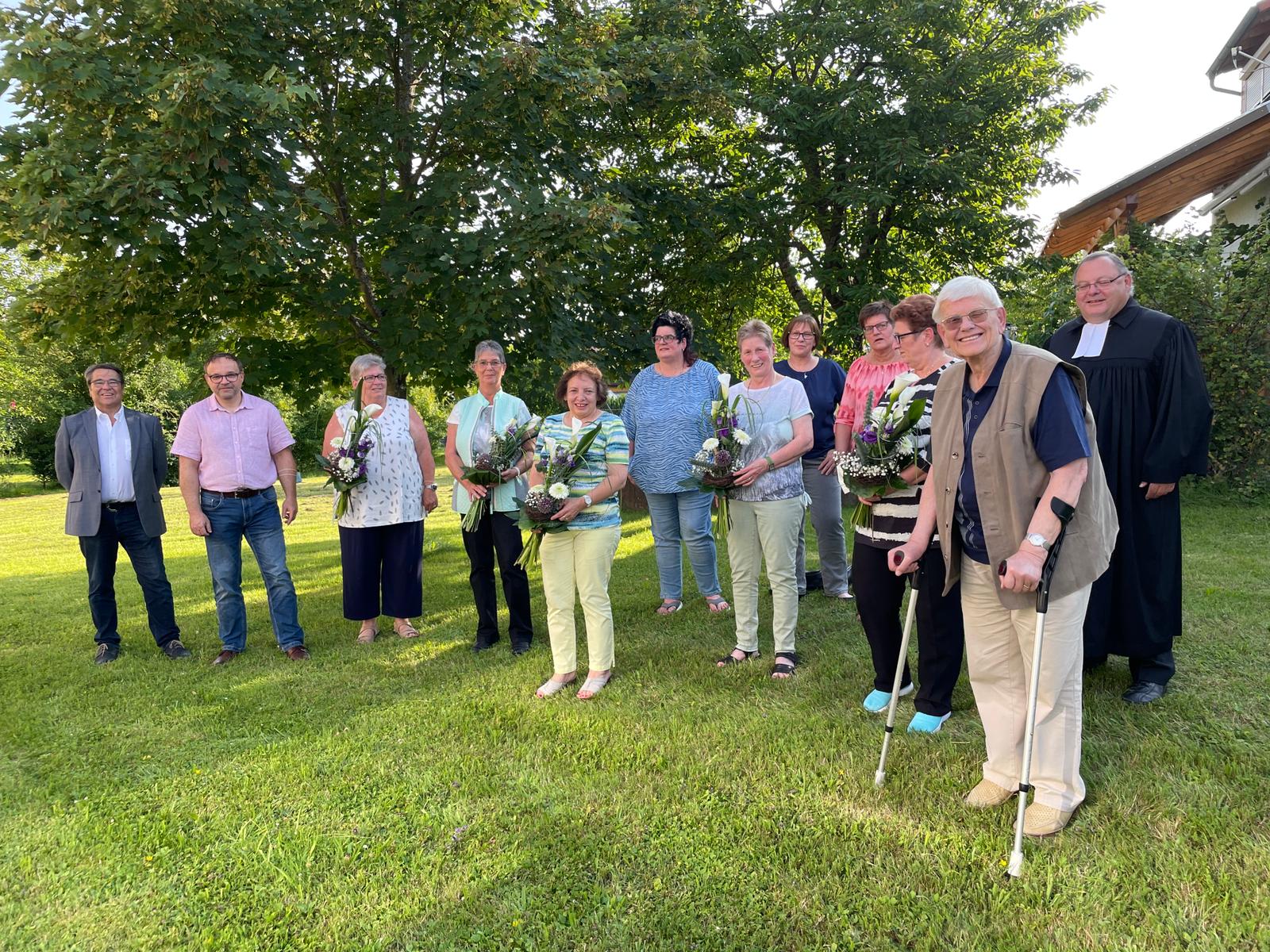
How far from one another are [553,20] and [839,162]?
20.3 feet

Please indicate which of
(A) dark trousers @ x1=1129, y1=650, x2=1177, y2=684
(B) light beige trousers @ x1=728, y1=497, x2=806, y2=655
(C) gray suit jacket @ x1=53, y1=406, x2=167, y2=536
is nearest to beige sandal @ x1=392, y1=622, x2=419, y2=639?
(C) gray suit jacket @ x1=53, y1=406, x2=167, y2=536

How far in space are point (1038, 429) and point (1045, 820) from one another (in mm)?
1512

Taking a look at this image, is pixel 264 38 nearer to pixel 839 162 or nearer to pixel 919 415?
pixel 919 415

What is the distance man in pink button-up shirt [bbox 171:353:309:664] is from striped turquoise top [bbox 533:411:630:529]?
7.39 feet

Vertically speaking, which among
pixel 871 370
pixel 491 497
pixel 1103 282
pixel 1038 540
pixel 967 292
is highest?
pixel 1103 282

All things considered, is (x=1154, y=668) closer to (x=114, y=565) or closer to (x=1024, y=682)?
(x=1024, y=682)

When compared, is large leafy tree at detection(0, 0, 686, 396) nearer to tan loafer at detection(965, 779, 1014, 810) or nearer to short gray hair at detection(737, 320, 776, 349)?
short gray hair at detection(737, 320, 776, 349)

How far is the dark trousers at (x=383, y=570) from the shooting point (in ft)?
20.5

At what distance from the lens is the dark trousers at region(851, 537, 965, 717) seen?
4.02 metres

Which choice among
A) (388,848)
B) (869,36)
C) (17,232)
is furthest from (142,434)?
(869,36)

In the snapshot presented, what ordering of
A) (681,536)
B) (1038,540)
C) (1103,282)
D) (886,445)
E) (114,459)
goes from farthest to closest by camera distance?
(681,536) < (114,459) < (1103,282) < (886,445) < (1038,540)

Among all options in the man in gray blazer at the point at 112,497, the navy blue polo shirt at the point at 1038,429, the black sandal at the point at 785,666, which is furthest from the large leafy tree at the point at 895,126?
the navy blue polo shirt at the point at 1038,429

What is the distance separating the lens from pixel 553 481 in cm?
482

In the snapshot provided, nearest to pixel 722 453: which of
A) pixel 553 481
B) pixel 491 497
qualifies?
pixel 553 481
